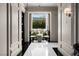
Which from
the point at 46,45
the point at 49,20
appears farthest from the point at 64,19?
the point at 46,45

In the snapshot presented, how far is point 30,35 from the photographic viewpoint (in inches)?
64.6

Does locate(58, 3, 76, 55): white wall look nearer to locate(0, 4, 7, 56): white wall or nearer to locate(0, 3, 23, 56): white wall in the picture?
locate(0, 3, 23, 56): white wall

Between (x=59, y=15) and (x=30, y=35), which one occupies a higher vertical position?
(x=59, y=15)

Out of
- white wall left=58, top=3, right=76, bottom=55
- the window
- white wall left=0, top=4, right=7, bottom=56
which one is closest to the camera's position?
white wall left=0, top=4, right=7, bottom=56

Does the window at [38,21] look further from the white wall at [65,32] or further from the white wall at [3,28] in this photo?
the white wall at [3,28]

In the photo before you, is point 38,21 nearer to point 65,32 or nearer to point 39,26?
point 39,26

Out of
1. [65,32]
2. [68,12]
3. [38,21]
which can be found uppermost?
[68,12]

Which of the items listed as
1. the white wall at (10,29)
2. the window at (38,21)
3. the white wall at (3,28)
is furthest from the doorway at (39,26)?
the white wall at (3,28)

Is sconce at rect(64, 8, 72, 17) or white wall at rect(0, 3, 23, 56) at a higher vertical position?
sconce at rect(64, 8, 72, 17)

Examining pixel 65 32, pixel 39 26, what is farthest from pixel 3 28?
pixel 65 32

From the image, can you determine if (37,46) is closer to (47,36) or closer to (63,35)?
(47,36)

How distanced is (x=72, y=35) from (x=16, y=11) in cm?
77

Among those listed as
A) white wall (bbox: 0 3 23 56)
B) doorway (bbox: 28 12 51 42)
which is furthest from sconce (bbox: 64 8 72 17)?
white wall (bbox: 0 3 23 56)

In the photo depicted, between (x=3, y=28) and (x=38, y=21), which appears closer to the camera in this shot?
(x=3, y=28)
